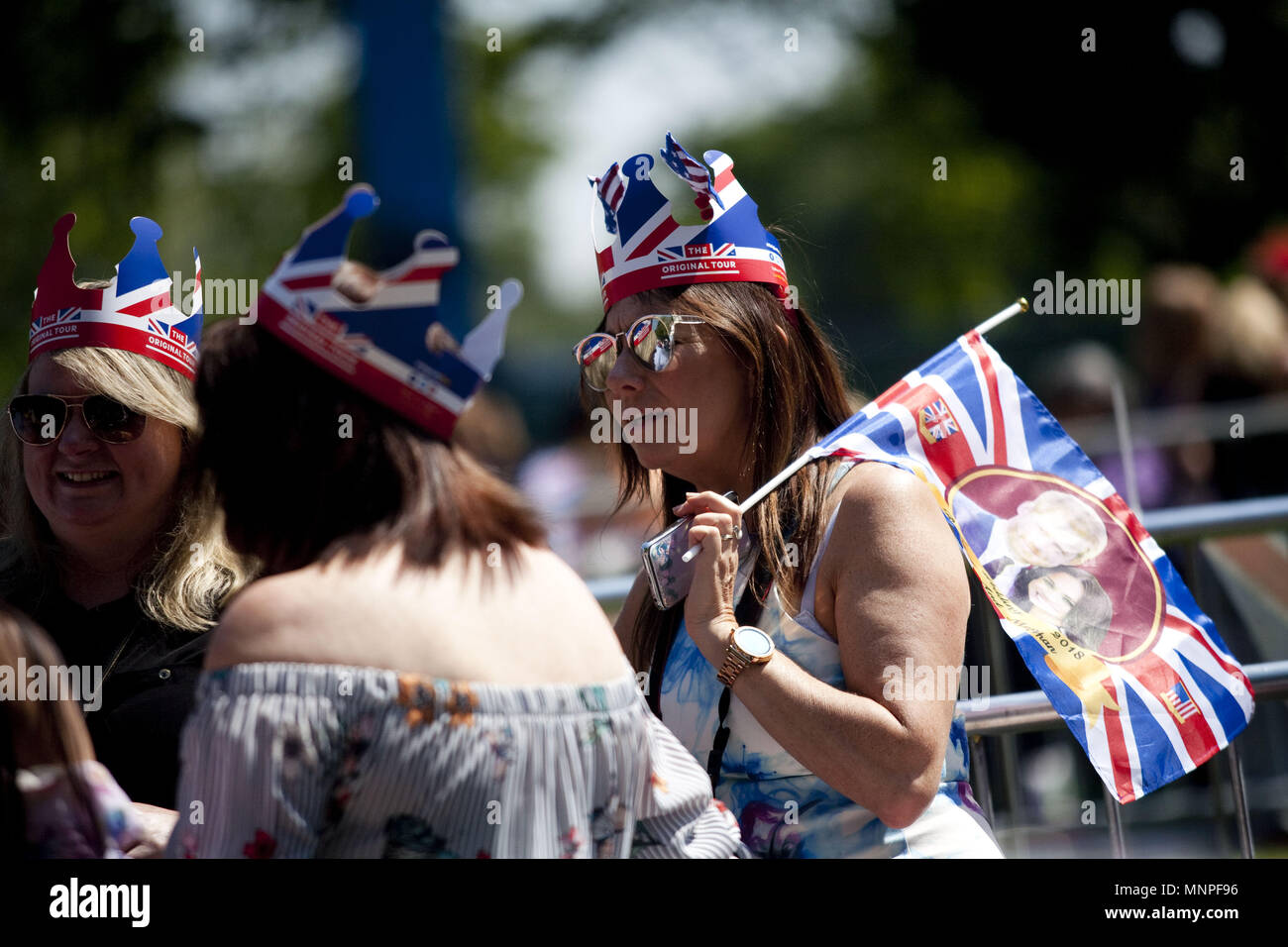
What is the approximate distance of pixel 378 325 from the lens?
207 cm

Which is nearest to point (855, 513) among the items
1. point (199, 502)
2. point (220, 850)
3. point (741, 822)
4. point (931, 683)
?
point (931, 683)

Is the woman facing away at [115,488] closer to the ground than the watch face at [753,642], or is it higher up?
higher up

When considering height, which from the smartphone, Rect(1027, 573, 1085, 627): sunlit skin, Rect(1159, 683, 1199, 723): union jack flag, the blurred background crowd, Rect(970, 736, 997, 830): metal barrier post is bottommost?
Rect(970, 736, 997, 830): metal barrier post

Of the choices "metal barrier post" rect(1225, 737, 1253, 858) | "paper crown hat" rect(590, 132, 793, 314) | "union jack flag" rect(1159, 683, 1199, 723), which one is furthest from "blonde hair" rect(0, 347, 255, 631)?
"metal barrier post" rect(1225, 737, 1253, 858)

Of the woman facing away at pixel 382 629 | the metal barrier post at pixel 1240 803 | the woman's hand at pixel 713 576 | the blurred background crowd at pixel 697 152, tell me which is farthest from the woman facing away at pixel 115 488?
the blurred background crowd at pixel 697 152

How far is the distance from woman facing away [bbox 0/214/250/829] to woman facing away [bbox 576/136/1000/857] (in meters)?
1.00

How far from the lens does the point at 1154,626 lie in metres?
3.04

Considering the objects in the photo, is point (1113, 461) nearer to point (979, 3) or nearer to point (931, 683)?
point (931, 683)

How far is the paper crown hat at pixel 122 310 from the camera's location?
11.0 feet

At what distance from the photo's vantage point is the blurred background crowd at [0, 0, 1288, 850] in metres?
7.44

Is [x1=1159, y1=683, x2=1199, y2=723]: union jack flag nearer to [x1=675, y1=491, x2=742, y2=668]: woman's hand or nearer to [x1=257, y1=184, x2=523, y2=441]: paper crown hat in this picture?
[x1=675, y1=491, x2=742, y2=668]: woman's hand

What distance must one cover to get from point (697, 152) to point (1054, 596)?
25532mm

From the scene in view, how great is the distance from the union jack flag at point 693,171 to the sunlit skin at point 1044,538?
95cm

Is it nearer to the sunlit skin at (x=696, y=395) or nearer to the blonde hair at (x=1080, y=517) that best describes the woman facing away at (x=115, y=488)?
the sunlit skin at (x=696, y=395)
